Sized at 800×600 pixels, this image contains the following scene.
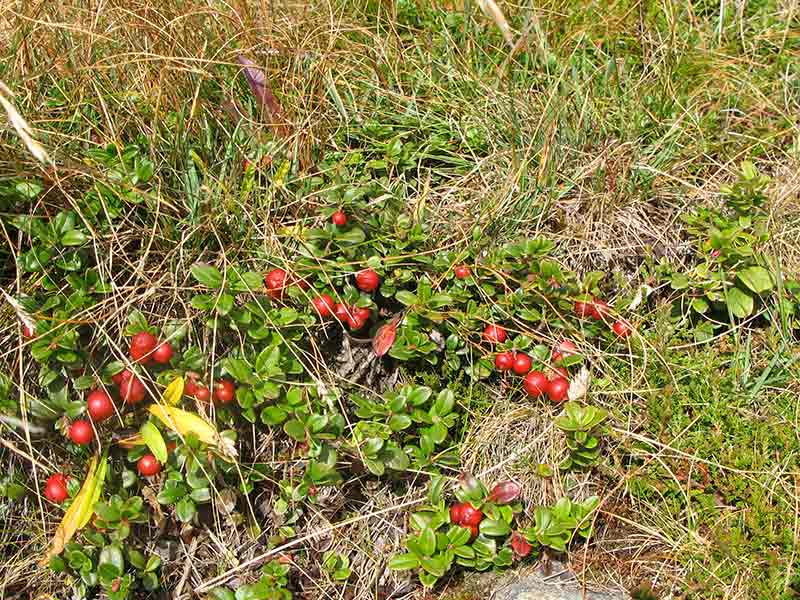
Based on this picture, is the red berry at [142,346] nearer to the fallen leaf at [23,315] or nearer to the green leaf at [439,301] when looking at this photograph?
the fallen leaf at [23,315]

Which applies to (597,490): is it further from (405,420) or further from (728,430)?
(405,420)

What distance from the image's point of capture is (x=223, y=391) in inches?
89.0

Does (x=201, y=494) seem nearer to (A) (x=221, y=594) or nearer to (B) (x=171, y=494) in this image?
(B) (x=171, y=494)

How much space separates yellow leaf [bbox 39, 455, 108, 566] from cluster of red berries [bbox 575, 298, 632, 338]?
4.92 ft

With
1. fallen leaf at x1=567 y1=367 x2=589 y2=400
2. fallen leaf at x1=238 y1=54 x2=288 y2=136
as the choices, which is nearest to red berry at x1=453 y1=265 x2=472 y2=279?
fallen leaf at x1=567 y1=367 x2=589 y2=400

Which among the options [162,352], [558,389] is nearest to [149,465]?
[162,352]

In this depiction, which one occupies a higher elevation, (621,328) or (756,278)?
(756,278)

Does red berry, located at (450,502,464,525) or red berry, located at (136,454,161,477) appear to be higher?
red berry, located at (136,454,161,477)

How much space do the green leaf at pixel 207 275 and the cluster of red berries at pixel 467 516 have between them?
0.95 m

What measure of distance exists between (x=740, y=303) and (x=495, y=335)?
0.84 metres

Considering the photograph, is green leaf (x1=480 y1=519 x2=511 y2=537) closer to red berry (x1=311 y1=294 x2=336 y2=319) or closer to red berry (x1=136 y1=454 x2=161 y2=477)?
red berry (x1=311 y1=294 x2=336 y2=319)

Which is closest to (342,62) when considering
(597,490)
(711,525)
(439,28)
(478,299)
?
(439,28)

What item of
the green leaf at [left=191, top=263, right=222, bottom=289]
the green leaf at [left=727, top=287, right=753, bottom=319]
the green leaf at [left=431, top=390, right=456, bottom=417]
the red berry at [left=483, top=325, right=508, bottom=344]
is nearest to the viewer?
the green leaf at [left=191, top=263, right=222, bottom=289]

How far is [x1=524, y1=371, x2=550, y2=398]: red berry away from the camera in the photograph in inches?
96.9
